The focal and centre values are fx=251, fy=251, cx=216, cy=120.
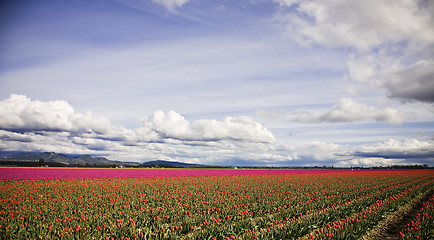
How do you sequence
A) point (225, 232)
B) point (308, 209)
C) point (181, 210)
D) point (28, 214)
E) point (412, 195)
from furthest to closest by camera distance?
point (412, 195) < point (308, 209) < point (181, 210) < point (28, 214) < point (225, 232)

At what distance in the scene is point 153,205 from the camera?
48.2 feet

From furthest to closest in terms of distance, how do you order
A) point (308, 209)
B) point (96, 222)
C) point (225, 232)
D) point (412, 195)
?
point (412, 195) → point (308, 209) → point (96, 222) → point (225, 232)

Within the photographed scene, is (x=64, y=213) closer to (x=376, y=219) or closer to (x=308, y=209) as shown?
(x=308, y=209)

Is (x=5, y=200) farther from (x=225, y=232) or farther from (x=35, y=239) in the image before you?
(x=225, y=232)

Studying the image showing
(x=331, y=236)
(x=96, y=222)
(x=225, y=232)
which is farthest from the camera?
(x=96, y=222)

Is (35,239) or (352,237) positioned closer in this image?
(35,239)

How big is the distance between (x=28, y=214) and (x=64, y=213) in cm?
148

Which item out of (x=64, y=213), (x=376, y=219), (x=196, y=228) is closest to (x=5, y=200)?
(x=64, y=213)

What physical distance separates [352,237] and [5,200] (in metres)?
18.3

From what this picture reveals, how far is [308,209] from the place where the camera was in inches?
578

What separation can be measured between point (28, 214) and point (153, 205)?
5.92 metres

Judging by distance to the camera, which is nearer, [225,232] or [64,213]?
[225,232]

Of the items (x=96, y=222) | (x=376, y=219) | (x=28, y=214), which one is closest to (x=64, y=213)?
(x=28, y=214)

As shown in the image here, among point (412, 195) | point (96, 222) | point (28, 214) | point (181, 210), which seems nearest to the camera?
point (96, 222)
